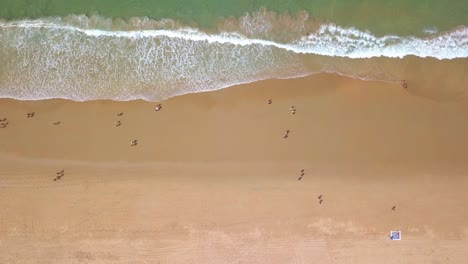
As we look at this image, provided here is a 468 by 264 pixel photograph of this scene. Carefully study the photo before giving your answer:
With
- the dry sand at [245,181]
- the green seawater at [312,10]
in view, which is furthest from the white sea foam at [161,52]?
the dry sand at [245,181]

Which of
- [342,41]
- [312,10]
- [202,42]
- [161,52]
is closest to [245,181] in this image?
[202,42]

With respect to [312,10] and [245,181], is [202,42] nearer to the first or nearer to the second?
[312,10]

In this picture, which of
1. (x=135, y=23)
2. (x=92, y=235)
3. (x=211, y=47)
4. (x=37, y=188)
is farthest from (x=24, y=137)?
(x=211, y=47)

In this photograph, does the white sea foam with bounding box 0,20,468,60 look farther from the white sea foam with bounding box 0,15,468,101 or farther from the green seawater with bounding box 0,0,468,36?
the green seawater with bounding box 0,0,468,36

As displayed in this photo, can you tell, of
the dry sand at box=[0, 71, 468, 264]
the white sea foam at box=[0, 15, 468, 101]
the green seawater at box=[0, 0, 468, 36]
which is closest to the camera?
the dry sand at box=[0, 71, 468, 264]

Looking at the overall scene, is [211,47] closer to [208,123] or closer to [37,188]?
Result: [208,123]

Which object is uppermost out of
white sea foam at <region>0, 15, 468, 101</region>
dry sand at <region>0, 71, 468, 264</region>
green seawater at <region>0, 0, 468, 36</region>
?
green seawater at <region>0, 0, 468, 36</region>

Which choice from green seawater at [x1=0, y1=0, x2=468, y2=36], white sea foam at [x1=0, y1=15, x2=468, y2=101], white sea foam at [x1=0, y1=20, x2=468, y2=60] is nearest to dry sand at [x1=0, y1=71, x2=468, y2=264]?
white sea foam at [x1=0, y1=15, x2=468, y2=101]

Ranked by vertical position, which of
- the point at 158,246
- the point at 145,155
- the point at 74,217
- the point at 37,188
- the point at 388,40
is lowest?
the point at 158,246
